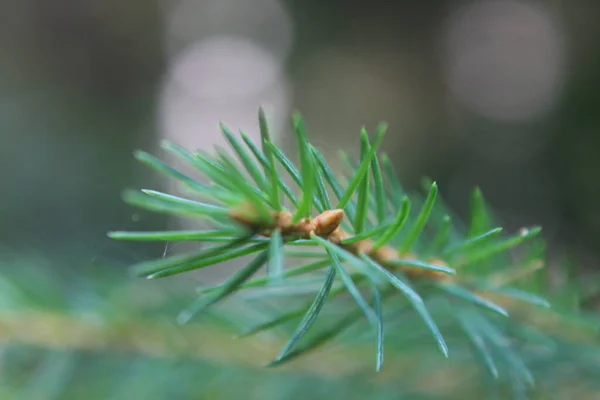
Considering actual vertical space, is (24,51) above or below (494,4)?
above

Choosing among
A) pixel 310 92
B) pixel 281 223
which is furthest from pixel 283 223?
pixel 310 92

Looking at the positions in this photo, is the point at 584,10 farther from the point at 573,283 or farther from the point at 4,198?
the point at 4,198

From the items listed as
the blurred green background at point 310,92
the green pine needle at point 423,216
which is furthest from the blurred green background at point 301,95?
the green pine needle at point 423,216

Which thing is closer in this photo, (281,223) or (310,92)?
(281,223)

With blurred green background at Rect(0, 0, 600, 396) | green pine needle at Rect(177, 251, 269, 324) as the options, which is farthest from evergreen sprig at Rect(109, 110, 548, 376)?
blurred green background at Rect(0, 0, 600, 396)

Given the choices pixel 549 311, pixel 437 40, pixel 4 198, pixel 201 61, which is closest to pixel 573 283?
pixel 549 311

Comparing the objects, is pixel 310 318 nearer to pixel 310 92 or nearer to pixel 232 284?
pixel 232 284

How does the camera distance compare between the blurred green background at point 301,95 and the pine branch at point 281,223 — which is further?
the blurred green background at point 301,95

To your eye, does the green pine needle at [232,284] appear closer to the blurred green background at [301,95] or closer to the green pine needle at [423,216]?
the green pine needle at [423,216]
